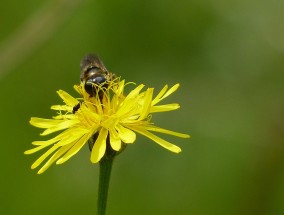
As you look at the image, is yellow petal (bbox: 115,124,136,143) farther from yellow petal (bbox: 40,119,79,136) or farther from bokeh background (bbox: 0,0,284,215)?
Answer: bokeh background (bbox: 0,0,284,215)

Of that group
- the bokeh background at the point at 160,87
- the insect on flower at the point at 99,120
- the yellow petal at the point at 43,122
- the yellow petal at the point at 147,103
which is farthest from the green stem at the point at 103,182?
the bokeh background at the point at 160,87

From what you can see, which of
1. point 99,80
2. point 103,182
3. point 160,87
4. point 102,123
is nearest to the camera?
point 103,182

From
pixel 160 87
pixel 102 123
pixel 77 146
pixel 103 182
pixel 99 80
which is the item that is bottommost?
pixel 103 182

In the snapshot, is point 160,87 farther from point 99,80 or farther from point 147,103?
point 147,103

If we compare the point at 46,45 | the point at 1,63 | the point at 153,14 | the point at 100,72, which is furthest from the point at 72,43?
the point at 100,72

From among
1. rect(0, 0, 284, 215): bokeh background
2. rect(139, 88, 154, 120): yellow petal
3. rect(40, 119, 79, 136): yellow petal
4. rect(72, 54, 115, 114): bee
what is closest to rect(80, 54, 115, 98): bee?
rect(72, 54, 115, 114): bee

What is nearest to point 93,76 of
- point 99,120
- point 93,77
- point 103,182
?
point 93,77
